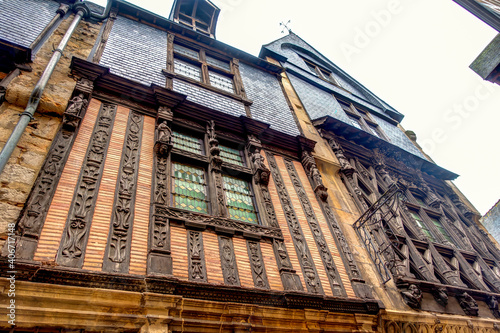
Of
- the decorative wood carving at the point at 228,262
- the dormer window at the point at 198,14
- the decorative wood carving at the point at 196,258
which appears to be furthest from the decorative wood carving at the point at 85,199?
the dormer window at the point at 198,14

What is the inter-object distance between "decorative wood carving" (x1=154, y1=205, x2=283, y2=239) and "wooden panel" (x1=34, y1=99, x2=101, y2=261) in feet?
4.89

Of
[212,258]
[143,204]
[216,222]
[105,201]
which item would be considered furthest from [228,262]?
[105,201]

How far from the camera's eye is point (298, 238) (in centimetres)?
728

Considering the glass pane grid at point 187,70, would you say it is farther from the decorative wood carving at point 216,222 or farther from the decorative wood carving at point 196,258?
the decorative wood carving at point 196,258

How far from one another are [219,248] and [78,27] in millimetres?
8572

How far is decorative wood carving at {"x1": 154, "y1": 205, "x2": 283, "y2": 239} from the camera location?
5996 millimetres

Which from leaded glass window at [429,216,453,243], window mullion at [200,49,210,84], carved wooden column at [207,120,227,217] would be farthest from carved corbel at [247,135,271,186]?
leaded glass window at [429,216,453,243]

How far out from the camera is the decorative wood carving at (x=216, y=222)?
6.00 meters

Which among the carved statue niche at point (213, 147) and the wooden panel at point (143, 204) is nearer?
the wooden panel at point (143, 204)

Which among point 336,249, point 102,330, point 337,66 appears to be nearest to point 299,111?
point 336,249

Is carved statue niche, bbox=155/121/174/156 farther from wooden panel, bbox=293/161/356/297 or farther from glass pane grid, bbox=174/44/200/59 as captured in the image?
glass pane grid, bbox=174/44/200/59

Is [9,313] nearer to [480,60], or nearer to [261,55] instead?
[480,60]

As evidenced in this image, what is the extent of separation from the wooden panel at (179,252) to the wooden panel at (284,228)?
2344mm

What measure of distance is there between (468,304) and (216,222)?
6.95m
